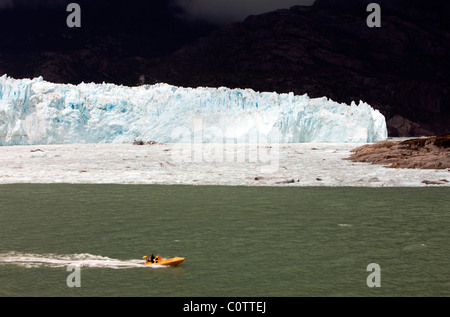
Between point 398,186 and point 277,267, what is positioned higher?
point 398,186

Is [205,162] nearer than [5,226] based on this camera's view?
No

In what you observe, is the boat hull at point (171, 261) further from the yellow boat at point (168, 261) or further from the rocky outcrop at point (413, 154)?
the rocky outcrop at point (413, 154)

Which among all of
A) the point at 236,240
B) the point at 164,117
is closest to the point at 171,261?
the point at 236,240

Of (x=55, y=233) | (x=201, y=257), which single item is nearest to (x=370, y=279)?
(x=201, y=257)

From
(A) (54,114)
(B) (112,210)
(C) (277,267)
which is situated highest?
(A) (54,114)

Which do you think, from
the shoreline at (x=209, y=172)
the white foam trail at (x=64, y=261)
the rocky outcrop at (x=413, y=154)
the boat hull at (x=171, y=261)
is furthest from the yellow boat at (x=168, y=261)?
the rocky outcrop at (x=413, y=154)

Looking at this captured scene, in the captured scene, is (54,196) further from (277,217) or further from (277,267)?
(277,267)
